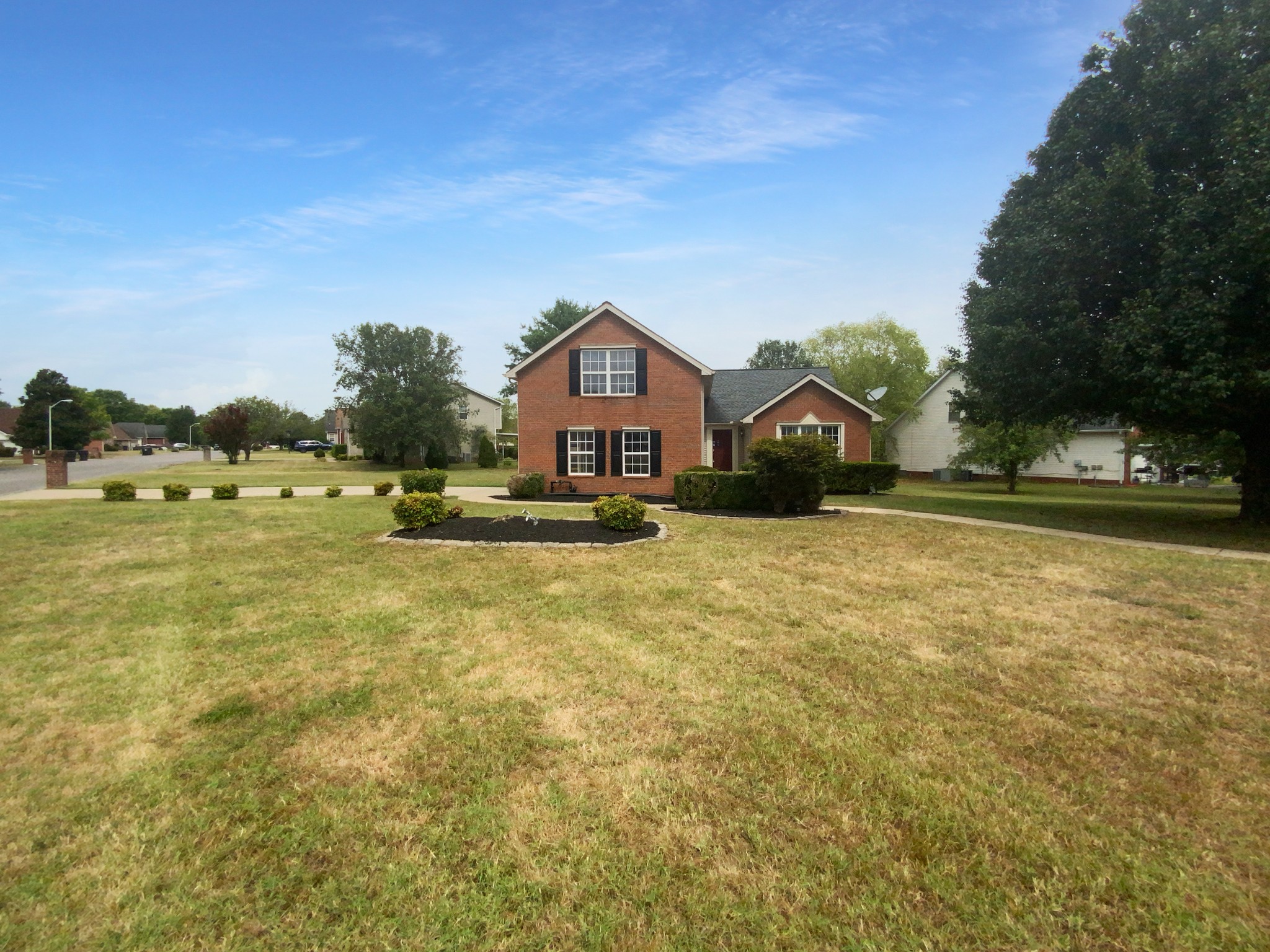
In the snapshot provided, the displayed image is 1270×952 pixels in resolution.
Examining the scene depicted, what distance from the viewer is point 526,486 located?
68.4 ft

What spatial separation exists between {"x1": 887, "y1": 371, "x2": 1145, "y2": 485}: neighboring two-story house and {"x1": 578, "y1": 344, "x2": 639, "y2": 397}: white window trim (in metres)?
20.5

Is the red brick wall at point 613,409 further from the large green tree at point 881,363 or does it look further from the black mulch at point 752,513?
the large green tree at point 881,363

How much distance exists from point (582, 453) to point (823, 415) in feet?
34.2

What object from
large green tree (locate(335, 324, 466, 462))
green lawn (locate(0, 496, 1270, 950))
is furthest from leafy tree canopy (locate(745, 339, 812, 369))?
green lawn (locate(0, 496, 1270, 950))

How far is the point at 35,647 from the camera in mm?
6281

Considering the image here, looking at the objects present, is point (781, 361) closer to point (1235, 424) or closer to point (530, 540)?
point (1235, 424)

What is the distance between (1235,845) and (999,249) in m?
18.7

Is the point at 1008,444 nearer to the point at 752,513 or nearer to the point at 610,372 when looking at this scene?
the point at 752,513

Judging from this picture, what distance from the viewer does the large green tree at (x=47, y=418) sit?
61875mm

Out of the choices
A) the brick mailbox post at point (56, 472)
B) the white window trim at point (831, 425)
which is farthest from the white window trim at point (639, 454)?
the brick mailbox post at point (56, 472)

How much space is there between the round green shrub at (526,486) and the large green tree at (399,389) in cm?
2623

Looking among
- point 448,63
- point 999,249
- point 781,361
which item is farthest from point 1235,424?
point 781,361

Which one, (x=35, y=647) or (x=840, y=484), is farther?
(x=840, y=484)

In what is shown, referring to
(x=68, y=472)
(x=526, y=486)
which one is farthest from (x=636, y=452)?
(x=68, y=472)
